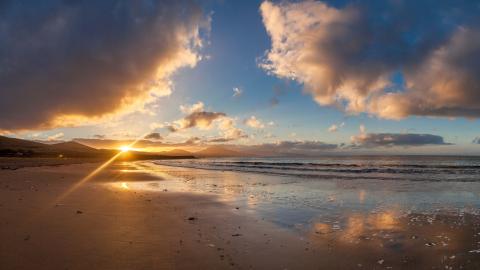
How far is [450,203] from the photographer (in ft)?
55.0

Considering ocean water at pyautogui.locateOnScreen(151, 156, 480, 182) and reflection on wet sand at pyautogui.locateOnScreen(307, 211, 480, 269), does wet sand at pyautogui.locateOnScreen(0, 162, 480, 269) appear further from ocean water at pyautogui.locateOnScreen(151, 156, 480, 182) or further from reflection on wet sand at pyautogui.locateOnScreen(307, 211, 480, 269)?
ocean water at pyautogui.locateOnScreen(151, 156, 480, 182)

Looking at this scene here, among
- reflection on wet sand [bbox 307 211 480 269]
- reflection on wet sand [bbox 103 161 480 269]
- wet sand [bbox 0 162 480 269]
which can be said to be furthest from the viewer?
reflection on wet sand [bbox 103 161 480 269]

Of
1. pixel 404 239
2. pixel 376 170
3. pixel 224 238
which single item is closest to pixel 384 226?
pixel 404 239

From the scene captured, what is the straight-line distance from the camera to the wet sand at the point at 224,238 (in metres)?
7.33

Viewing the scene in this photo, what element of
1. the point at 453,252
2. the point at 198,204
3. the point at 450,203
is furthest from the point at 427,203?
the point at 198,204

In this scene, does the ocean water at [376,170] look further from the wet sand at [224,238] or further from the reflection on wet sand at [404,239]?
the wet sand at [224,238]

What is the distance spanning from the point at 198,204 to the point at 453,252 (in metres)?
11.2

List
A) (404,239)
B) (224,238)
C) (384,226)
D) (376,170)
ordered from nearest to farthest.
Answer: (224,238) → (404,239) → (384,226) → (376,170)

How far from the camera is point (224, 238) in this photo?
31.4 ft

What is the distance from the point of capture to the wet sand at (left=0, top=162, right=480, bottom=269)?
7.33m

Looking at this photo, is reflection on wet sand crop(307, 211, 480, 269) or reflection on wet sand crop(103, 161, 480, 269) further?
reflection on wet sand crop(103, 161, 480, 269)

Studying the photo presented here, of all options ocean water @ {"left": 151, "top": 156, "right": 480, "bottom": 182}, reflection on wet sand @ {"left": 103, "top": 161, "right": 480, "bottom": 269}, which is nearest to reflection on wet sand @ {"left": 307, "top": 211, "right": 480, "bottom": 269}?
reflection on wet sand @ {"left": 103, "top": 161, "right": 480, "bottom": 269}

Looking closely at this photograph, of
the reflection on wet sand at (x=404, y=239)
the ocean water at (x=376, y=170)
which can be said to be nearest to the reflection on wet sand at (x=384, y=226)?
the reflection on wet sand at (x=404, y=239)

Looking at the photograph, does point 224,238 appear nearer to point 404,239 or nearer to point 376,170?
point 404,239
